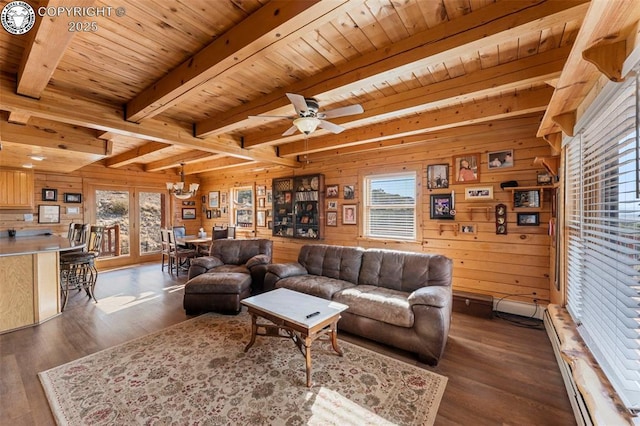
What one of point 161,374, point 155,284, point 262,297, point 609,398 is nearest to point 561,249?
point 609,398

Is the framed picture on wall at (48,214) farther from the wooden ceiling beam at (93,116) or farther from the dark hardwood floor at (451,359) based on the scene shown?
the wooden ceiling beam at (93,116)

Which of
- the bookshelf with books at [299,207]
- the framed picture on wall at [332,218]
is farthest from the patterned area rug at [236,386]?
the bookshelf with books at [299,207]

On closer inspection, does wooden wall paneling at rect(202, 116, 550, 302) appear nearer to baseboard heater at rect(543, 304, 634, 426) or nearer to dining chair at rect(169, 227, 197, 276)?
baseboard heater at rect(543, 304, 634, 426)

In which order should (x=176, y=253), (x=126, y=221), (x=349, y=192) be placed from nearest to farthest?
1. (x=349, y=192)
2. (x=176, y=253)
3. (x=126, y=221)

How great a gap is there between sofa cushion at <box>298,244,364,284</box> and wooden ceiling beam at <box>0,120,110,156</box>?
3717mm

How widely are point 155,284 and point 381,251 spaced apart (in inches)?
174

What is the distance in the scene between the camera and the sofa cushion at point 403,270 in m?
3.19

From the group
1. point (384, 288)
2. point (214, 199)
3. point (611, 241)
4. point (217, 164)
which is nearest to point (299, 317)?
point (384, 288)

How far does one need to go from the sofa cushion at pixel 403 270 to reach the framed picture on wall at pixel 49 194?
22.9 feet

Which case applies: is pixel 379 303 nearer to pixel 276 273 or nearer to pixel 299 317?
→ pixel 299 317

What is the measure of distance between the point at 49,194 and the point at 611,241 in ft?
29.1

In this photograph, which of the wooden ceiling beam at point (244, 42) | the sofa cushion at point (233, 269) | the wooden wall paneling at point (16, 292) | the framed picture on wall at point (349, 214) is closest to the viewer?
the wooden ceiling beam at point (244, 42)

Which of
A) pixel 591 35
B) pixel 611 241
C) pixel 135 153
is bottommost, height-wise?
pixel 611 241

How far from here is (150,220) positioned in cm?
764
